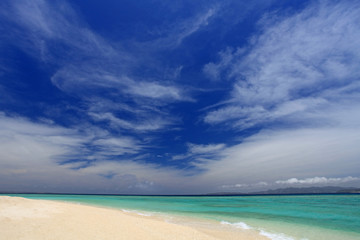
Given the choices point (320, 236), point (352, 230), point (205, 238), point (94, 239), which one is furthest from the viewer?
point (352, 230)

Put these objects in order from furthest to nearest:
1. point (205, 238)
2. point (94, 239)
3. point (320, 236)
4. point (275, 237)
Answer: point (320, 236) → point (275, 237) → point (205, 238) → point (94, 239)

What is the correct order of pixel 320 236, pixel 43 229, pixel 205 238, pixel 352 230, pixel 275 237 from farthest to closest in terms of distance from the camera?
pixel 352 230
pixel 320 236
pixel 275 237
pixel 205 238
pixel 43 229

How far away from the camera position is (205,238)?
35.7 feet

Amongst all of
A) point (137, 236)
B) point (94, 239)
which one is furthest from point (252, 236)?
point (94, 239)

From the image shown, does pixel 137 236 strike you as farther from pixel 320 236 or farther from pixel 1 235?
pixel 320 236

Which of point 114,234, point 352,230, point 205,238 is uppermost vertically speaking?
point 114,234

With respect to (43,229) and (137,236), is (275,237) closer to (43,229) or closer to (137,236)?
(137,236)

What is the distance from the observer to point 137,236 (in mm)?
9742

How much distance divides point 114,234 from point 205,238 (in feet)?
17.0

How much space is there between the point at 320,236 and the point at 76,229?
56.2 ft

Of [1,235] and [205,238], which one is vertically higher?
[1,235]

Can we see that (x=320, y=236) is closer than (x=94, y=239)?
No

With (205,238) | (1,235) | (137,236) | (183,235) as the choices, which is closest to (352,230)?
(205,238)

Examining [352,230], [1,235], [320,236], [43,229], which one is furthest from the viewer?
[352,230]
